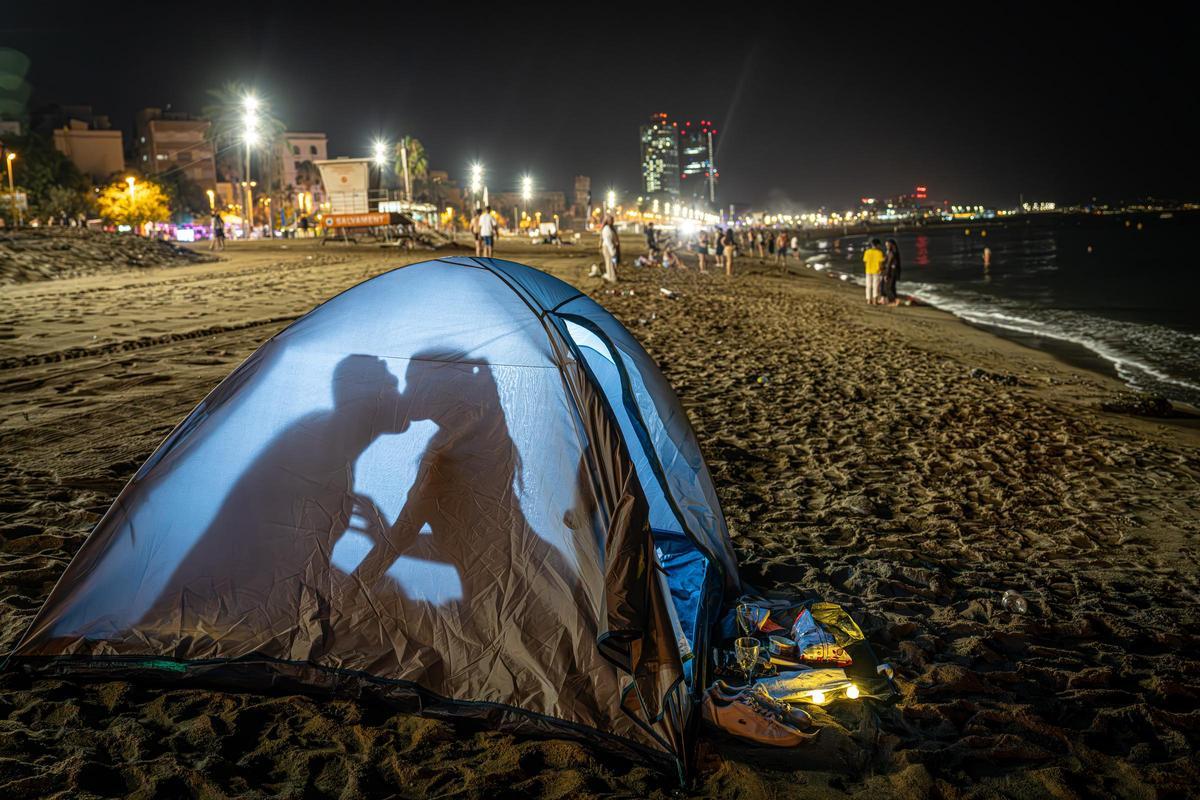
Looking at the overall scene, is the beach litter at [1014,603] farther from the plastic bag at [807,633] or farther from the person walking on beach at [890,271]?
the person walking on beach at [890,271]

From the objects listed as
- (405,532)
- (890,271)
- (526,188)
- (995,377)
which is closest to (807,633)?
(405,532)

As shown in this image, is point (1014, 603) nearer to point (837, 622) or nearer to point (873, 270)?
point (837, 622)

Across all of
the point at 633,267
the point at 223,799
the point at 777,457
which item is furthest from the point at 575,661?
the point at 633,267

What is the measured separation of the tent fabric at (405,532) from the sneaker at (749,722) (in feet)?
0.60

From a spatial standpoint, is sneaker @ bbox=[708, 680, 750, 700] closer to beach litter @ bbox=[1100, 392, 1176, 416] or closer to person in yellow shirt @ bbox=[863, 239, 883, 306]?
beach litter @ bbox=[1100, 392, 1176, 416]

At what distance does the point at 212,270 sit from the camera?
2638 cm

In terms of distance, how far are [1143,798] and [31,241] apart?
33.0m

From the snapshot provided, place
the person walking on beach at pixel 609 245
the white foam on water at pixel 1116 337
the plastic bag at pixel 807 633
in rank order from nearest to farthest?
the plastic bag at pixel 807 633, the white foam on water at pixel 1116 337, the person walking on beach at pixel 609 245

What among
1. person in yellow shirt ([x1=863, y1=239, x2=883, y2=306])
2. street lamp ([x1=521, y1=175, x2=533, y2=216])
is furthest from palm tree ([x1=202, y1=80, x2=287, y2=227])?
person in yellow shirt ([x1=863, y1=239, x2=883, y2=306])

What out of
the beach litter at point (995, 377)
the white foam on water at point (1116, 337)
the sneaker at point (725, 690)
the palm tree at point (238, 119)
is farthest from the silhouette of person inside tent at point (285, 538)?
the palm tree at point (238, 119)

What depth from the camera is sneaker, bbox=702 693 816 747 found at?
3.28m

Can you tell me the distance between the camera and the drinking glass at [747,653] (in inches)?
144

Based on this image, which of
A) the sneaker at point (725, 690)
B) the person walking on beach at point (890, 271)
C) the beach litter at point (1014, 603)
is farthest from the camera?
the person walking on beach at point (890, 271)

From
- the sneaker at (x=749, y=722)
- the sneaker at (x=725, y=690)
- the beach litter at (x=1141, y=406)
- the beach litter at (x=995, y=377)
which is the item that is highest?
the beach litter at (x=995, y=377)
